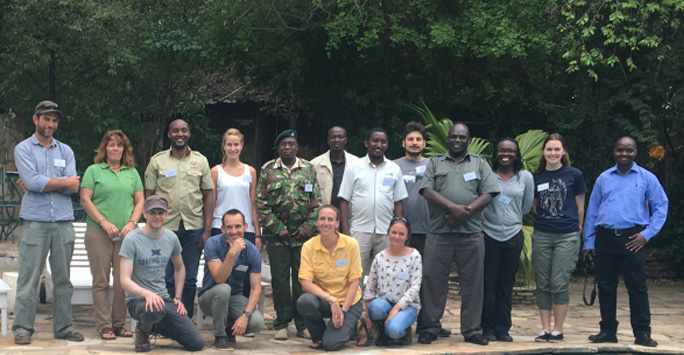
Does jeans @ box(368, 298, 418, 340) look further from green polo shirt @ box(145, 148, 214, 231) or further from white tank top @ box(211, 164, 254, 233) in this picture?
green polo shirt @ box(145, 148, 214, 231)

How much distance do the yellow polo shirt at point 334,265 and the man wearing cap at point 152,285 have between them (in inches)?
39.5

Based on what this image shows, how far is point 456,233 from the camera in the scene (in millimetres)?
7586

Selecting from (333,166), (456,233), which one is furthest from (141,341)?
(456,233)

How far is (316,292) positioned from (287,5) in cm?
602

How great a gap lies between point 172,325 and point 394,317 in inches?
67.6

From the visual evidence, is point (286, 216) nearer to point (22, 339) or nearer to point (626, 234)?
point (22, 339)

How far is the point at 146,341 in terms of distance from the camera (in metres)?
6.99

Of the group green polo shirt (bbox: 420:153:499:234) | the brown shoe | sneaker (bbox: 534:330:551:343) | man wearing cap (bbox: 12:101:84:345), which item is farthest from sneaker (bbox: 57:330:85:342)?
sneaker (bbox: 534:330:551:343)

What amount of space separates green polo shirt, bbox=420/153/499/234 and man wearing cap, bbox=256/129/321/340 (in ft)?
3.20

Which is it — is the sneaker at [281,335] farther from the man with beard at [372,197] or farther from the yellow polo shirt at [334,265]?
the man with beard at [372,197]

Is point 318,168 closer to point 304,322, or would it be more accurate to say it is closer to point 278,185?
point 278,185

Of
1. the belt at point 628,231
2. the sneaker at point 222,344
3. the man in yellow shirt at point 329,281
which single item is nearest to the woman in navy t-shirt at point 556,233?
the belt at point 628,231

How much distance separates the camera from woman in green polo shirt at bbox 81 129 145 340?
740 cm

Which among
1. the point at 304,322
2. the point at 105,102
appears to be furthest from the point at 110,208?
the point at 105,102
